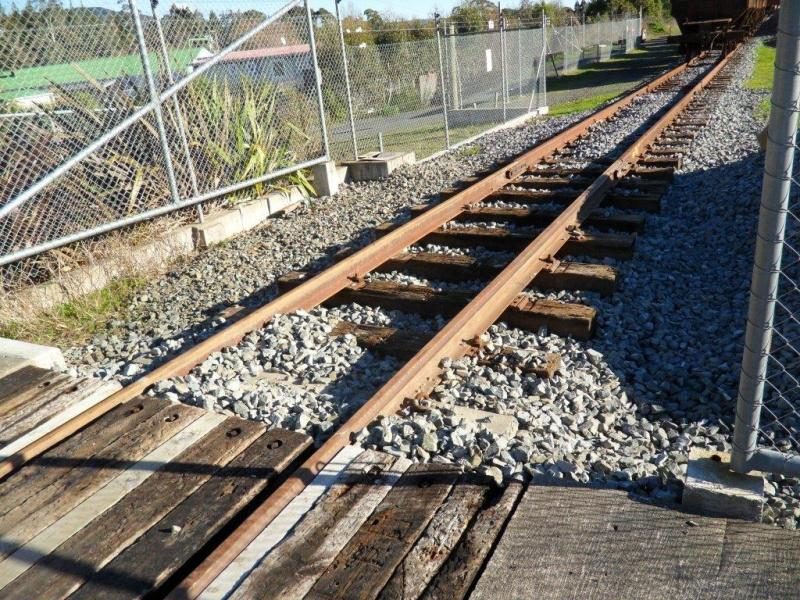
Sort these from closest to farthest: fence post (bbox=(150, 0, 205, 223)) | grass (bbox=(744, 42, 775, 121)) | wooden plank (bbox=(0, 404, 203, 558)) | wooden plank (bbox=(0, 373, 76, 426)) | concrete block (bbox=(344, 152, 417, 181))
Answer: wooden plank (bbox=(0, 404, 203, 558))
wooden plank (bbox=(0, 373, 76, 426))
fence post (bbox=(150, 0, 205, 223))
concrete block (bbox=(344, 152, 417, 181))
grass (bbox=(744, 42, 775, 121))

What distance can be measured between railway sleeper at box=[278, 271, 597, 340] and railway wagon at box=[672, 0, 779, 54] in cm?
2465

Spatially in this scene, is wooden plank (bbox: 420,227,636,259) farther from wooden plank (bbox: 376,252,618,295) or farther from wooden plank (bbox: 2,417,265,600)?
wooden plank (bbox: 2,417,265,600)

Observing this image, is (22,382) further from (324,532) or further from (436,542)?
(436,542)

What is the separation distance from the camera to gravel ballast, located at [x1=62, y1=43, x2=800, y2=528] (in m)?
3.03

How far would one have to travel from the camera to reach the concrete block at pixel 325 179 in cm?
935

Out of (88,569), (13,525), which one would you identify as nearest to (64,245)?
(13,525)

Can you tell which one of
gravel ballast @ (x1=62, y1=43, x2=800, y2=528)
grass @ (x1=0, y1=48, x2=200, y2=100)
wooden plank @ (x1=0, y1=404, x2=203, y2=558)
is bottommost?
gravel ballast @ (x1=62, y1=43, x2=800, y2=528)

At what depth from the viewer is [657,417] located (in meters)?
3.47

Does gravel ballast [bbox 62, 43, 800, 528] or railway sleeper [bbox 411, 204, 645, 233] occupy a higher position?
railway sleeper [bbox 411, 204, 645, 233]

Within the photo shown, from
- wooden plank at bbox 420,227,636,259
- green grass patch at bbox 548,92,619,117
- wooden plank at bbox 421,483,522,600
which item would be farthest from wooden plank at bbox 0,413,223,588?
green grass patch at bbox 548,92,619,117

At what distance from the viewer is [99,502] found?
2742 millimetres

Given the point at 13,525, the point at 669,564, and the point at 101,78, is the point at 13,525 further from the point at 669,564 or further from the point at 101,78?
the point at 101,78

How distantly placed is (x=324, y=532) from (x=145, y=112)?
5492 millimetres

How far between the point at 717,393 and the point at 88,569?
3.11 metres
